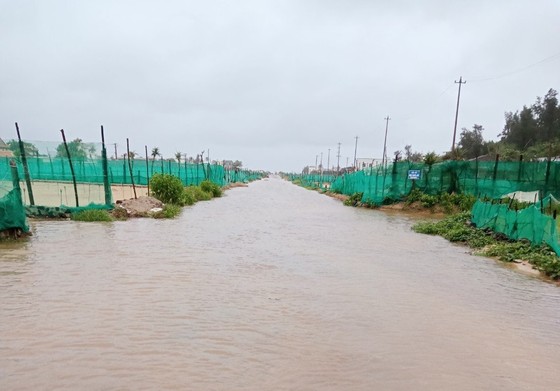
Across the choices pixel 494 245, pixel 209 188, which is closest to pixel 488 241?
pixel 494 245

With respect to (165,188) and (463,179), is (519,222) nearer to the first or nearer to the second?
(463,179)

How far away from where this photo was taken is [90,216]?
12.2m

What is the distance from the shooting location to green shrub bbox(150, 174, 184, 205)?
17.9 m

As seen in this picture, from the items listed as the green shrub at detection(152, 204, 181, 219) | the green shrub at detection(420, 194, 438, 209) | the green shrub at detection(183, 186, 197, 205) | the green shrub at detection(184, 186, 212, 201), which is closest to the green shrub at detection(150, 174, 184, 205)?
the green shrub at detection(183, 186, 197, 205)

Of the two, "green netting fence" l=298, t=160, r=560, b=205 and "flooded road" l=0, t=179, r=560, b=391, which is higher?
"green netting fence" l=298, t=160, r=560, b=205

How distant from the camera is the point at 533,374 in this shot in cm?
374

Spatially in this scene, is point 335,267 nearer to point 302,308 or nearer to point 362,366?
point 302,308

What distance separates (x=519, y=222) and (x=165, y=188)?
14446 mm

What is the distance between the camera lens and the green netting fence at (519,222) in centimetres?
823

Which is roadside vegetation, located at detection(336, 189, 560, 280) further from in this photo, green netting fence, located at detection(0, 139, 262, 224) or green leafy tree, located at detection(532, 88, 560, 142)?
green leafy tree, located at detection(532, 88, 560, 142)

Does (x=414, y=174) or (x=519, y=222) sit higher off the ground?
(x=414, y=174)

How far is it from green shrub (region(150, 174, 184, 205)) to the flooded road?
8945mm

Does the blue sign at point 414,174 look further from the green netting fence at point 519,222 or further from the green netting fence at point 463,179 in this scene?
the green netting fence at point 519,222

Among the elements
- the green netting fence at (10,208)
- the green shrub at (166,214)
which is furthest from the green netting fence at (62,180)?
the green netting fence at (10,208)
